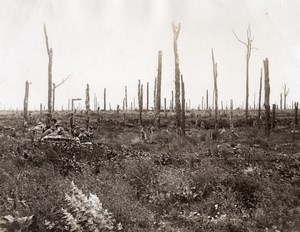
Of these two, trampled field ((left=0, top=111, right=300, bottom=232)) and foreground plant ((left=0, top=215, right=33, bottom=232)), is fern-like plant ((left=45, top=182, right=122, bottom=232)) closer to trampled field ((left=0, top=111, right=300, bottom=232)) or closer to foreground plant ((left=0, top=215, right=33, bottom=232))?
trampled field ((left=0, top=111, right=300, bottom=232))

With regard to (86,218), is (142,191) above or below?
below

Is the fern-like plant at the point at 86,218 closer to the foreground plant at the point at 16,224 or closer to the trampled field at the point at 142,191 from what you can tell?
the trampled field at the point at 142,191

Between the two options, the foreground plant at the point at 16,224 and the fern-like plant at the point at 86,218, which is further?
the foreground plant at the point at 16,224

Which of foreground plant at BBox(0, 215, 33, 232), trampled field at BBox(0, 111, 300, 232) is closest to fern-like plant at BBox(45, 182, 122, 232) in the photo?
trampled field at BBox(0, 111, 300, 232)

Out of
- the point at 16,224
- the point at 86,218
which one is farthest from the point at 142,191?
the point at 16,224

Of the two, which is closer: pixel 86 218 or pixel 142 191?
pixel 86 218

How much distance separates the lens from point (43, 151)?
11852 millimetres

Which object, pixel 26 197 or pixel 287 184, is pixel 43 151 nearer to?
pixel 26 197

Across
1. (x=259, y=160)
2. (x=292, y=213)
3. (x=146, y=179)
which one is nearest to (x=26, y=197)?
(x=146, y=179)

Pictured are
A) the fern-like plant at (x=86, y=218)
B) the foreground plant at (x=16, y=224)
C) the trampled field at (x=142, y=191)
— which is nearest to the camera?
the fern-like plant at (x=86, y=218)

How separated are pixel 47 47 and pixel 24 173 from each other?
21.1 meters

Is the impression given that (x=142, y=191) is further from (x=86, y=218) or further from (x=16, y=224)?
(x=16, y=224)

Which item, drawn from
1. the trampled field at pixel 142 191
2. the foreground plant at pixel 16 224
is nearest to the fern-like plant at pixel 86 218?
the trampled field at pixel 142 191

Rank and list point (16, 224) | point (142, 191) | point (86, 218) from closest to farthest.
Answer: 1. point (86, 218)
2. point (16, 224)
3. point (142, 191)
